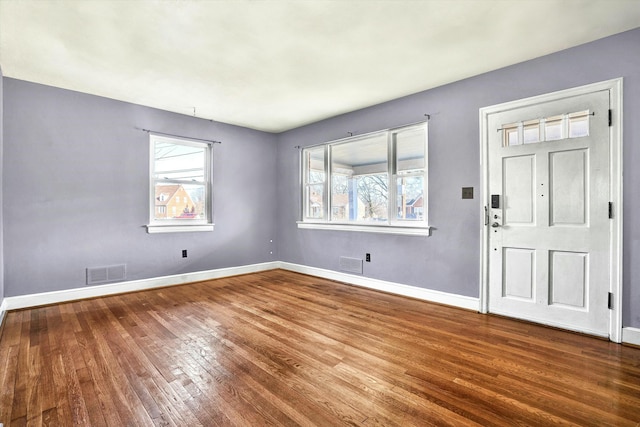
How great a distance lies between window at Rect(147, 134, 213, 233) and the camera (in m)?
4.45

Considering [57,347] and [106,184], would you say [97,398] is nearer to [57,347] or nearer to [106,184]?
[57,347]

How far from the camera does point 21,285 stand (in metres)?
3.45

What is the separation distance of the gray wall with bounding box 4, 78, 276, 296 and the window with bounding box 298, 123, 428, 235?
5.65 feet

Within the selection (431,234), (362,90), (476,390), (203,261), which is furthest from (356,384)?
(203,261)

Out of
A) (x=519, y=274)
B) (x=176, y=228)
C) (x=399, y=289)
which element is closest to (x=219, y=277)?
(x=176, y=228)

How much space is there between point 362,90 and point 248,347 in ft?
10.5

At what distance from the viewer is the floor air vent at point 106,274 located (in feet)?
12.7

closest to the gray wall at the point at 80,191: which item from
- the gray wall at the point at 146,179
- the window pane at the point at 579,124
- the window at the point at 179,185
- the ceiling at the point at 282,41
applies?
the gray wall at the point at 146,179

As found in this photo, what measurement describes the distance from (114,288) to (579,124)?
5679 millimetres

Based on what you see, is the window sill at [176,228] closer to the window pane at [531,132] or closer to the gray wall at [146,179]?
the gray wall at [146,179]

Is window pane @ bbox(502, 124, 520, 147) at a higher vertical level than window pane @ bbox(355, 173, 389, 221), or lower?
higher

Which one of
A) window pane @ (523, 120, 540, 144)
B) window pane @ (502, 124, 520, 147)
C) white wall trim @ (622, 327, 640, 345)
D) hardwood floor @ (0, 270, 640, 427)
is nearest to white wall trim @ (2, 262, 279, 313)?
hardwood floor @ (0, 270, 640, 427)

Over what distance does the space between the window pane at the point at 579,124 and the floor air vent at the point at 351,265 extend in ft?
9.46

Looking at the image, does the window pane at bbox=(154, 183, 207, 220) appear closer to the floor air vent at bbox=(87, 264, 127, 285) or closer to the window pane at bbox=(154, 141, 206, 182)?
the window pane at bbox=(154, 141, 206, 182)
